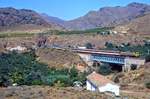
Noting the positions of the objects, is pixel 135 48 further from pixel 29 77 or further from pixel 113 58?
pixel 29 77

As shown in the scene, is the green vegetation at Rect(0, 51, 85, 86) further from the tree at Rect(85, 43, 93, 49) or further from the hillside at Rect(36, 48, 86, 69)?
the tree at Rect(85, 43, 93, 49)

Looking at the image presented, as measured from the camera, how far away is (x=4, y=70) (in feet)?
241

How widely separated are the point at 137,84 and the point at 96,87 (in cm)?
1425

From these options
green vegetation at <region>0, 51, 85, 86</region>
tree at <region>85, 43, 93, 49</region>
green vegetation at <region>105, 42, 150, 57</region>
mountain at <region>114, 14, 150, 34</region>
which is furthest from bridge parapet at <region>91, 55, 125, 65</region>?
mountain at <region>114, 14, 150, 34</region>

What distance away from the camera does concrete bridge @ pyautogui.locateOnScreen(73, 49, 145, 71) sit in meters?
89.1

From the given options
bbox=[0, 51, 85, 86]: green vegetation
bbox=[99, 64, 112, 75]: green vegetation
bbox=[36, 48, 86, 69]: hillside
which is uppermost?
bbox=[0, 51, 85, 86]: green vegetation

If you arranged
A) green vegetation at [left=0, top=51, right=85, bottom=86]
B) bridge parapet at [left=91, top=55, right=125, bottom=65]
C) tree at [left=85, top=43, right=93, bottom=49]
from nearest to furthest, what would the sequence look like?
1. green vegetation at [left=0, top=51, right=85, bottom=86]
2. bridge parapet at [left=91, top=55, right=125, bottom=65]
3. tree at [left=85, top=43, right=93, bottom=49]

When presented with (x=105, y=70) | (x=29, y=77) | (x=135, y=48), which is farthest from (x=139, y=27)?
(x=29, y=77)

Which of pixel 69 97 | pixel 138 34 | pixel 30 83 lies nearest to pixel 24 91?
pixel 69 97

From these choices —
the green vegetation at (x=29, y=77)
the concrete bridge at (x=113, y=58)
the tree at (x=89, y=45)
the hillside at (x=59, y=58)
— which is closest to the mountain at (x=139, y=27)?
the tree at (x=89, y=45)

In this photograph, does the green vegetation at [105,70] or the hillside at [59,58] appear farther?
the hillside at [59,58]

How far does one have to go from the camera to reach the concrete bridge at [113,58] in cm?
8906

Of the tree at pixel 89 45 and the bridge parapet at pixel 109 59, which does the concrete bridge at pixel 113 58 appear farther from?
the tree at pixel 89 45

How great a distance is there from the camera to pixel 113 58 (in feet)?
317
